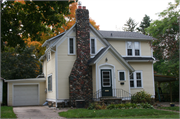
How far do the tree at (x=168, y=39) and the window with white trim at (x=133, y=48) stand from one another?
1.89 m

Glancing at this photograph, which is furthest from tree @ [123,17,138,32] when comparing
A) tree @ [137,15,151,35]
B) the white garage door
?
the white garage door

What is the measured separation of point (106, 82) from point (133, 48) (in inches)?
225

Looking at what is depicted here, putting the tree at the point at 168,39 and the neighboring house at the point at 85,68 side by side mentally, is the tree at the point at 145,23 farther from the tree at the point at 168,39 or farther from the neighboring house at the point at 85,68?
the neighboring house at the point at 85,68

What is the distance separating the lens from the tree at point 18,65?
2683 centimetres

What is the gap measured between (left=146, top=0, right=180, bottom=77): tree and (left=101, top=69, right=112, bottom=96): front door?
172 inches

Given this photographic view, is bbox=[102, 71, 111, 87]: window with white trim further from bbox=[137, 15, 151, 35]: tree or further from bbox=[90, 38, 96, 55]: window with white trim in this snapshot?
bbox=[137, 15, 151, 35]: tree

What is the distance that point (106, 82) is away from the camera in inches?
719

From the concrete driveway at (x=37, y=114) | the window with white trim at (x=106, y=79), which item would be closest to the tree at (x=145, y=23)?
the window with white trim at (x=106, y=79)

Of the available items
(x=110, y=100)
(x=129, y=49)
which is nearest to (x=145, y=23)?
(x=129, y=49)

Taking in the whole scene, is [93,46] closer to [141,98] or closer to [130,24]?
[141,98]

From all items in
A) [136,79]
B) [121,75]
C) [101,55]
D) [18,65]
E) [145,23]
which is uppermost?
[145,23]

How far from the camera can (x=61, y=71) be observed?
1842 centimetres

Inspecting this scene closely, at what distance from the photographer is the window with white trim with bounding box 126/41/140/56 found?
21.9 metres

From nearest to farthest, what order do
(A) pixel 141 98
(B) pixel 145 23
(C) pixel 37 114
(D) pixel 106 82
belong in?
(C) pixel 37 114, (D) pixel 106 82, (A) pixel 141 98, (B) pixel 145 23
